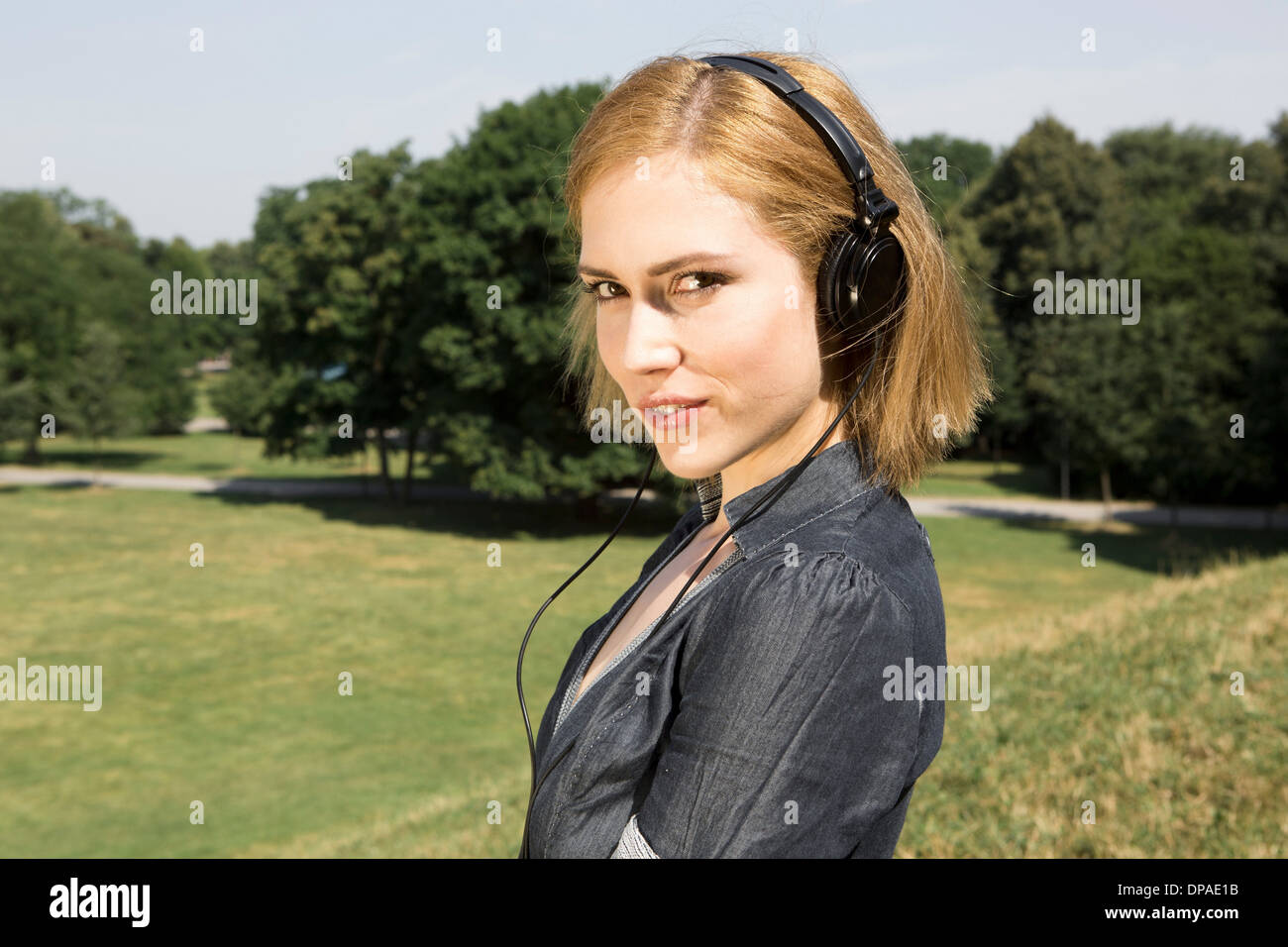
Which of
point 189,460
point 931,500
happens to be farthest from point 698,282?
point 189,460

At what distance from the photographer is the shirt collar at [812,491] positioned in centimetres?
171

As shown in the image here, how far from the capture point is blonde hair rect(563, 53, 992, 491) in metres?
1.65

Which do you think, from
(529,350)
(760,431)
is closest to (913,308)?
(760,431)

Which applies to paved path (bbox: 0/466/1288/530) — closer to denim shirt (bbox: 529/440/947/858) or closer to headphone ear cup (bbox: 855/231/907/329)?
headphone ear cup (bbox: 855/231/907/329)

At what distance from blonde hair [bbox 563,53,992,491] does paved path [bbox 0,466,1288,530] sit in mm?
31130

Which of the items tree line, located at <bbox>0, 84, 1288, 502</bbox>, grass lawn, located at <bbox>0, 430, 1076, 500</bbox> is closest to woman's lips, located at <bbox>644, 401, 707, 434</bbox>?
tree line, located at <bbox>0, 84, 1288, 502</bbox>

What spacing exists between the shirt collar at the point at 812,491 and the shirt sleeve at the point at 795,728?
0.22 meters

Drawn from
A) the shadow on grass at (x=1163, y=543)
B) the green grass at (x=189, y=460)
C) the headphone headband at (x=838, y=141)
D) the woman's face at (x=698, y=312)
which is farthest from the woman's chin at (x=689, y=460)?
the green grass at (x=189, y=460)

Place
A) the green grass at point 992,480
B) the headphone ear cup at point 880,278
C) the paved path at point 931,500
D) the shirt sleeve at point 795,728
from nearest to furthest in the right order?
1. the shirt sleeve at point 795,728
2. the headphone ear cup at point 880,278
3. the paved path at point 931,500
4. the green grass at point 992,480

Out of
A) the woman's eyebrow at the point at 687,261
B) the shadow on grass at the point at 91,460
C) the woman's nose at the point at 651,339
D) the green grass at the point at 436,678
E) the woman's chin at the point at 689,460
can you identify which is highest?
the woman's eyebrow at the point at 687,261

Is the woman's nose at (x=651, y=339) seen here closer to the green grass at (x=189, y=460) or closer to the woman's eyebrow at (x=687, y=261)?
the woman's eyebrow at (x=687, y=261)

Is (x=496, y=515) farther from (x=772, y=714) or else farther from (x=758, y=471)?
(x=772, y=714)

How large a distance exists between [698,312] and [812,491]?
349 mm
